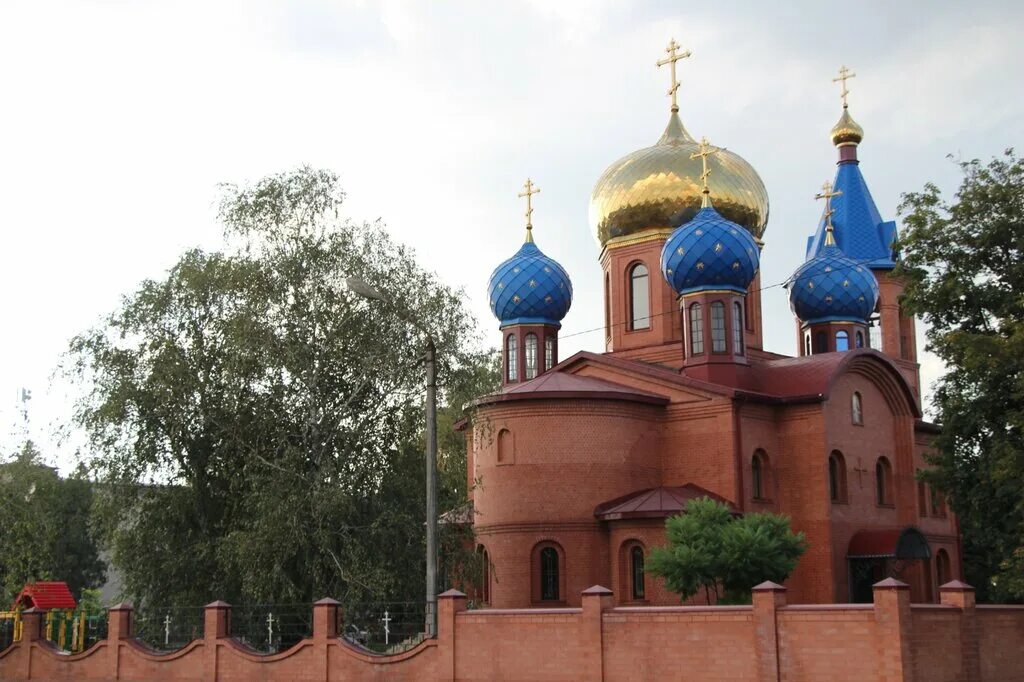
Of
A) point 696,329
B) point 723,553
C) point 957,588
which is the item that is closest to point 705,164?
point 696,329

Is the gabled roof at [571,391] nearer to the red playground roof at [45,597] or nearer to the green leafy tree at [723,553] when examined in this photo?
the green leafy tree at [723,553]

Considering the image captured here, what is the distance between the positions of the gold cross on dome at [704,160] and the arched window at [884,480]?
6043 mm

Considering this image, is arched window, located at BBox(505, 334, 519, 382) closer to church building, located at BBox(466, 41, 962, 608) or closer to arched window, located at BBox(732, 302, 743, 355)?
church building, located at BBox(466, 41, 962, 608)

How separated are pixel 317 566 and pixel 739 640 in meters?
6.53

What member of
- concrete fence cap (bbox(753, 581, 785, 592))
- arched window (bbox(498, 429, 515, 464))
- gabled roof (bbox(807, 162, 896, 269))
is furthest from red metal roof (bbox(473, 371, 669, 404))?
gabled roof (bbox(807, 162, 896, 269))

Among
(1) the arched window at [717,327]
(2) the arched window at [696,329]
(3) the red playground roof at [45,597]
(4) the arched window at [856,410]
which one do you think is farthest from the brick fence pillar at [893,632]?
(3) the red playground roof at [45,597]

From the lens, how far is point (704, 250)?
2205 cm

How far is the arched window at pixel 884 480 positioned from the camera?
2359 cm

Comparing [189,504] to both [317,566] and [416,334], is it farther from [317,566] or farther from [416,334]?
[416,334]

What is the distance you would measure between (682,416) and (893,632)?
9.36 metres

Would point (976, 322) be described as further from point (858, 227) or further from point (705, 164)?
point (858, 227)

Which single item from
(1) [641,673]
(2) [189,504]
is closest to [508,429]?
(2) [189,504]

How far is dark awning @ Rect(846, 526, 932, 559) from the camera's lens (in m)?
21.4

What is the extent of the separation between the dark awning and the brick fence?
6661 millimetres
